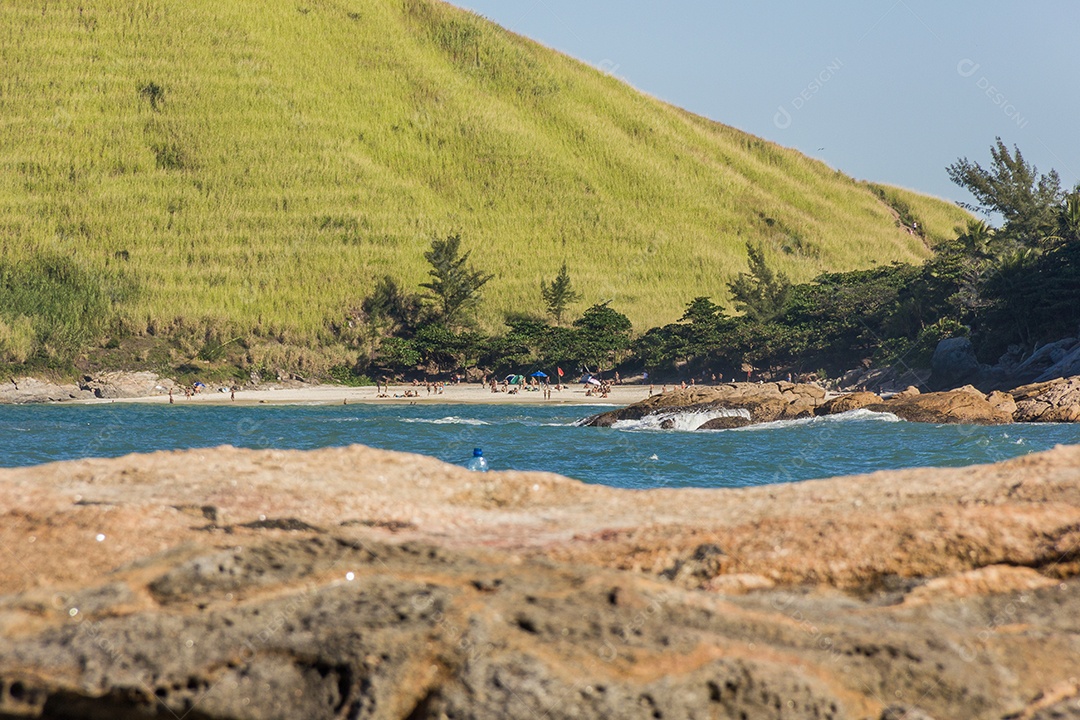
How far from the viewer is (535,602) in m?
4.91

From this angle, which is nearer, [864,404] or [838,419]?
[838,419]

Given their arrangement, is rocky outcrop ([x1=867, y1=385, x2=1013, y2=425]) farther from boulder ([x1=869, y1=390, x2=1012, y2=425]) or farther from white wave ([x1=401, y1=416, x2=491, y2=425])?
white wave ([x1=401, y1=416, x2=491, y2=425])

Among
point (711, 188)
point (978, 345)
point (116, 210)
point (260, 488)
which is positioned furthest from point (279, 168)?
point (260, 488)

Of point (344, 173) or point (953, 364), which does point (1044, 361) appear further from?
point (344, 173)

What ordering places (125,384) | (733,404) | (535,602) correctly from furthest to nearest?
(125,384) → (733,404) → (535,602)

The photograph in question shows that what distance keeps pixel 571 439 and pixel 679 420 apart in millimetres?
5741

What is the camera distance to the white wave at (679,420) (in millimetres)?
35125

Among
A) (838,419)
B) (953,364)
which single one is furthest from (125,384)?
(953,364)

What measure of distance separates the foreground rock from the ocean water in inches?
485

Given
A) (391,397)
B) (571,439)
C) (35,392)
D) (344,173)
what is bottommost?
(571,439)

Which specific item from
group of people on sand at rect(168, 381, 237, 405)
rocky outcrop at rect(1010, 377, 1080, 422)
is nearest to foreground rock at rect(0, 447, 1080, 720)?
rocky outcrop at rect(1010, 377, 1080, 422)

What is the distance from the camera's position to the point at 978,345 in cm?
4597

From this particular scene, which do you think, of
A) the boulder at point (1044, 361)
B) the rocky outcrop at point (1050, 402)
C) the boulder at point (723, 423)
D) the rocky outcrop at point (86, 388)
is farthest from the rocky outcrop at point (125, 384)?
the rocky outcrop at point (1050, 402)

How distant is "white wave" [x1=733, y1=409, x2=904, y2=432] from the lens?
3419cm
